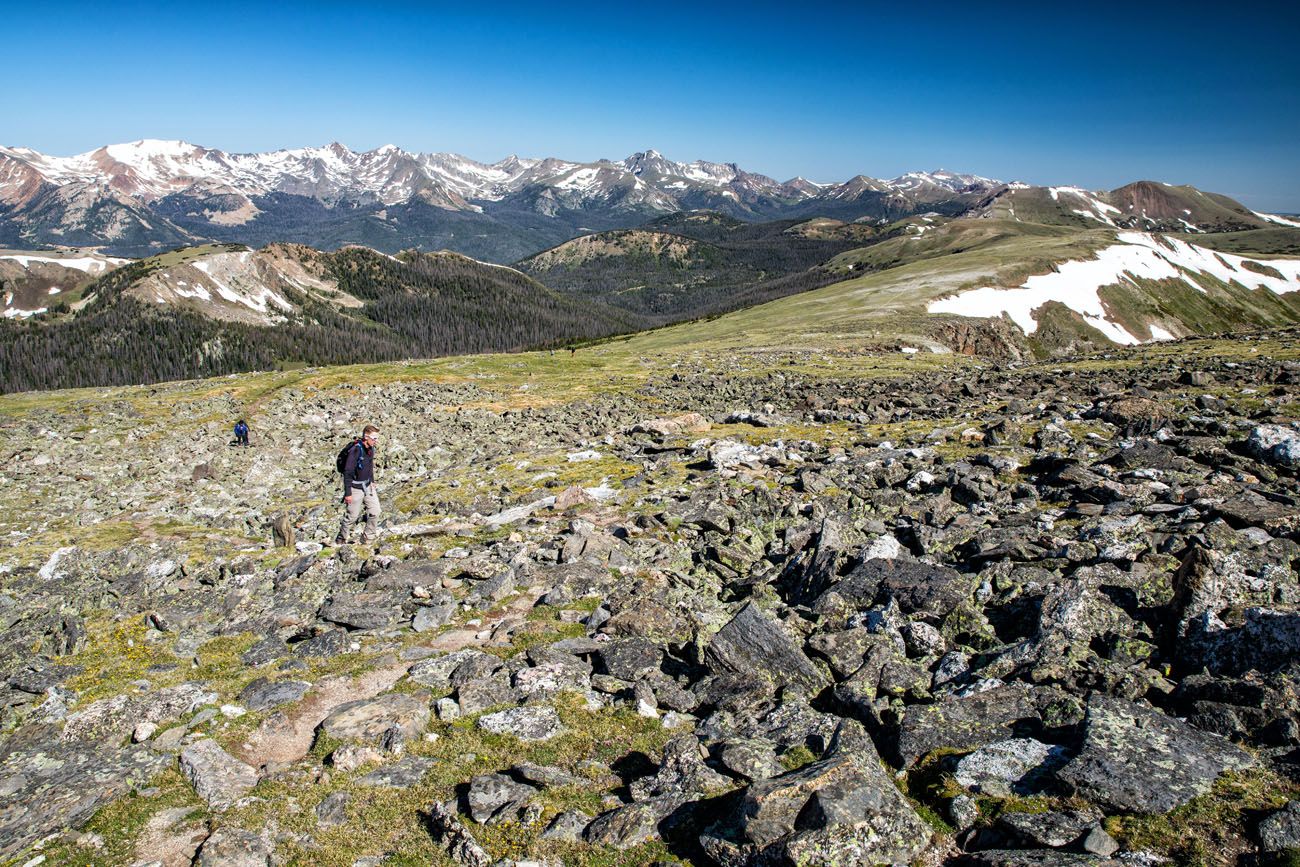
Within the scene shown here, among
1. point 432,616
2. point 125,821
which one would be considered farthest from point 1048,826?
point 432,616

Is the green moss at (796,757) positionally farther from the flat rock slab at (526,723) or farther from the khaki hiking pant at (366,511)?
the khaki hiking pant at (366,511)

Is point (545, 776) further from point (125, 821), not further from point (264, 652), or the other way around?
point (264, 652)

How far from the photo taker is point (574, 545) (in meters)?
17.6

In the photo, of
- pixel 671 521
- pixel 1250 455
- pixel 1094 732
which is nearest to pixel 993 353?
pixel 1250 455

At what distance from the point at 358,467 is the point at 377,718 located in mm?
10920

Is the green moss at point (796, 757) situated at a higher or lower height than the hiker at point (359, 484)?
lower

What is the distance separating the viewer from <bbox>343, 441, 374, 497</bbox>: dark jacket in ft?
65.5

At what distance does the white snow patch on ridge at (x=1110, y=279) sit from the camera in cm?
11406

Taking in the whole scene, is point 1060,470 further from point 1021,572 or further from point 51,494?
point 51,494

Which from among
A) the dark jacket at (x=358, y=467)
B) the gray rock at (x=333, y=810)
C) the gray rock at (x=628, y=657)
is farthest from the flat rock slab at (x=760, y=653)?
the dark jacket at (x=358, y=467)

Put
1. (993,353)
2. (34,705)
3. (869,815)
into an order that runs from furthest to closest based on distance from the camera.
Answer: (993,353)
(34,705)
(869,815)

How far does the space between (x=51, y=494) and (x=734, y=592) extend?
97.9ft

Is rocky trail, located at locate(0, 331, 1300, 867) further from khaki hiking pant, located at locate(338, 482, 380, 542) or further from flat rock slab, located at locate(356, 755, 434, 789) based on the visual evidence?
khaki hiking pant, located at locate(338, 482, 380, 542)

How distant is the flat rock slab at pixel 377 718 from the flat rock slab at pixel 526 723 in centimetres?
103
